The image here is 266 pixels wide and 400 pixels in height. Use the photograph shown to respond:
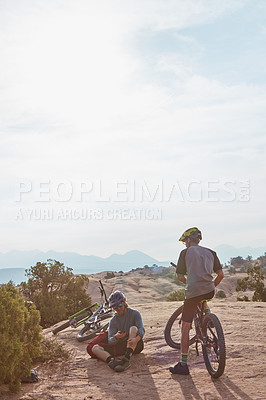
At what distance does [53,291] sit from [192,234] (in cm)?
1068

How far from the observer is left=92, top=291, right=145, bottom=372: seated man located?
23.9ft

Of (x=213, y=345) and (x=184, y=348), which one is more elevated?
(x=213, y=345)

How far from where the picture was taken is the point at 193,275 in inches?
247

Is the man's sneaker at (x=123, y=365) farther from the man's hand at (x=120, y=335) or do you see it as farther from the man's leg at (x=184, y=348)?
the man's leg at (x=184, y=348)

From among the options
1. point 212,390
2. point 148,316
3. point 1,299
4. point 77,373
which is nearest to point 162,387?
point 212,390

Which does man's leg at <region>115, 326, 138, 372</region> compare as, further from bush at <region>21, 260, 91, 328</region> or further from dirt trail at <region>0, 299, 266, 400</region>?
bush at <region>21, 260, 91, 328</region>

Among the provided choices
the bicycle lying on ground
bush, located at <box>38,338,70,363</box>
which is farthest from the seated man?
the bicycle lying on ground

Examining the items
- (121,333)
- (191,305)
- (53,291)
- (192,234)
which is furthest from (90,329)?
(53,291)

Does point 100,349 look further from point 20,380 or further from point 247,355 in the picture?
point 247,355

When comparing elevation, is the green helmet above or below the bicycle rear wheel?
above

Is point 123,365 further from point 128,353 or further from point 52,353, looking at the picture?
point 52,353

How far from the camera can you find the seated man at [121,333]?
7.28 m

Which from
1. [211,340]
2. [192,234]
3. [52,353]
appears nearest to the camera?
[211,340]

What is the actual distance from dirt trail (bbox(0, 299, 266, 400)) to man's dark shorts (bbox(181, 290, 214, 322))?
0.92 meters
